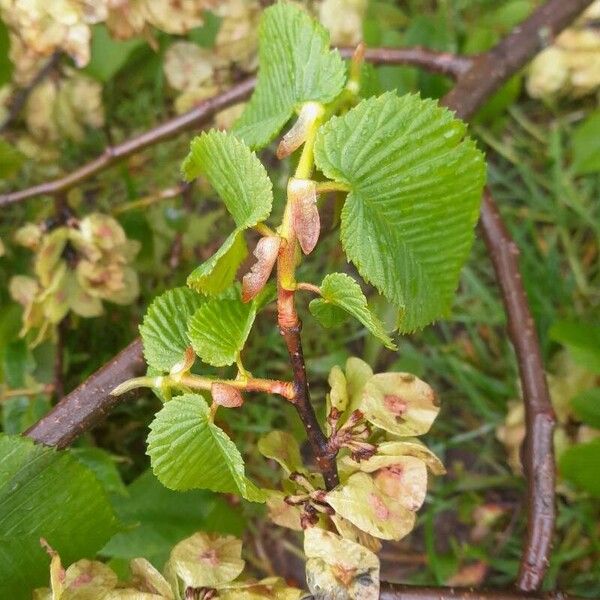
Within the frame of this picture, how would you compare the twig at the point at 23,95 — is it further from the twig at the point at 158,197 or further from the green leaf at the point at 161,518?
the green leaf at the point at 161,518

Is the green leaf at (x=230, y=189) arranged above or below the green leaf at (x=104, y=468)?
above

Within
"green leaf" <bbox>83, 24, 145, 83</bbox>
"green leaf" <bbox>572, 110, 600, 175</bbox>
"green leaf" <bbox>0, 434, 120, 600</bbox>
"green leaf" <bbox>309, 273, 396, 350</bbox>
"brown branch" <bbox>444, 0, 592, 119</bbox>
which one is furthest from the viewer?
"green leaf" <bbox>83, 24, 145, 83</bbox>

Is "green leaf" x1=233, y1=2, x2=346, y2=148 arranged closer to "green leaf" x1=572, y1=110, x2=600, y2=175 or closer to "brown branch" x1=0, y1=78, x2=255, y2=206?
"brown branch" x1=0, y1=78, x2=255, y2=206

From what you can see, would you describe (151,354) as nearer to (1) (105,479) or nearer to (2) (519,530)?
(1) (105,479)

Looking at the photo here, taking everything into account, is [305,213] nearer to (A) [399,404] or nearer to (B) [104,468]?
(A) [399,404]

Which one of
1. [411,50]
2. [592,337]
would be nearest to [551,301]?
[592,337]

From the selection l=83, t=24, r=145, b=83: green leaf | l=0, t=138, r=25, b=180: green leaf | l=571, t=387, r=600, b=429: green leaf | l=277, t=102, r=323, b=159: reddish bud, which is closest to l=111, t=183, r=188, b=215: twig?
l=0, t=138, r=25, b=180: green leaf

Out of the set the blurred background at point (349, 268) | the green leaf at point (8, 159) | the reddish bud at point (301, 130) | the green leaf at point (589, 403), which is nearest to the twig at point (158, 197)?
the blurred background at point (349, 268)
